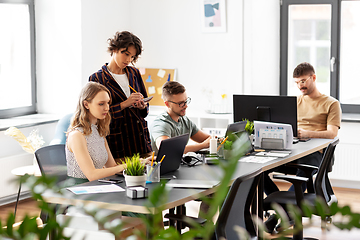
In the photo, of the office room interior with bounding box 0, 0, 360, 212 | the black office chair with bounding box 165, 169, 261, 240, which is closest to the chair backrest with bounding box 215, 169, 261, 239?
the black office chair with bounding box 165, 169, 261, 240

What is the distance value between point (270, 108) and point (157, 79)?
2444mm

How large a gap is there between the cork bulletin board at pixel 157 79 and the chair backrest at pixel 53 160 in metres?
2.98

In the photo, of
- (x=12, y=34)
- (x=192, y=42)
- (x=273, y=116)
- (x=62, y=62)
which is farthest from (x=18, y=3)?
(x=273, y=116)

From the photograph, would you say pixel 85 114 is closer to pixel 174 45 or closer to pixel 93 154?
pixel 93 154

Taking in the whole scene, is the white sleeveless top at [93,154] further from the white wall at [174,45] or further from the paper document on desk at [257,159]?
the white wall at [174,45]

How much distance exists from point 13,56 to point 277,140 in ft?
9.94

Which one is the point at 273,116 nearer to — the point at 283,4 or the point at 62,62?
the point at 283,4

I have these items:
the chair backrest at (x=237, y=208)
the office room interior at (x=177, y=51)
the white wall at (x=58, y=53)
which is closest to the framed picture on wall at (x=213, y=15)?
the office room interior at (x=177, y=51)

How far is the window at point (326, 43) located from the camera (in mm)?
5242

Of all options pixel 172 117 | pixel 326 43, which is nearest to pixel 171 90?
pixel 172 117

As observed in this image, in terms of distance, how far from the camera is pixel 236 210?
2.21m

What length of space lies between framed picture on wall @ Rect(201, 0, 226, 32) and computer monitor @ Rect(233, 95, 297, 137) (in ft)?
6.56

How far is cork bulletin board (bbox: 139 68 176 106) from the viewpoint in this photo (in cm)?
577

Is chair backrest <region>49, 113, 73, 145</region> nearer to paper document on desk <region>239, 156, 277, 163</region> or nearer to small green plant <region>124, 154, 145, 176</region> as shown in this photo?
paper document on desk <region>239, 156, 277, 163</region>
